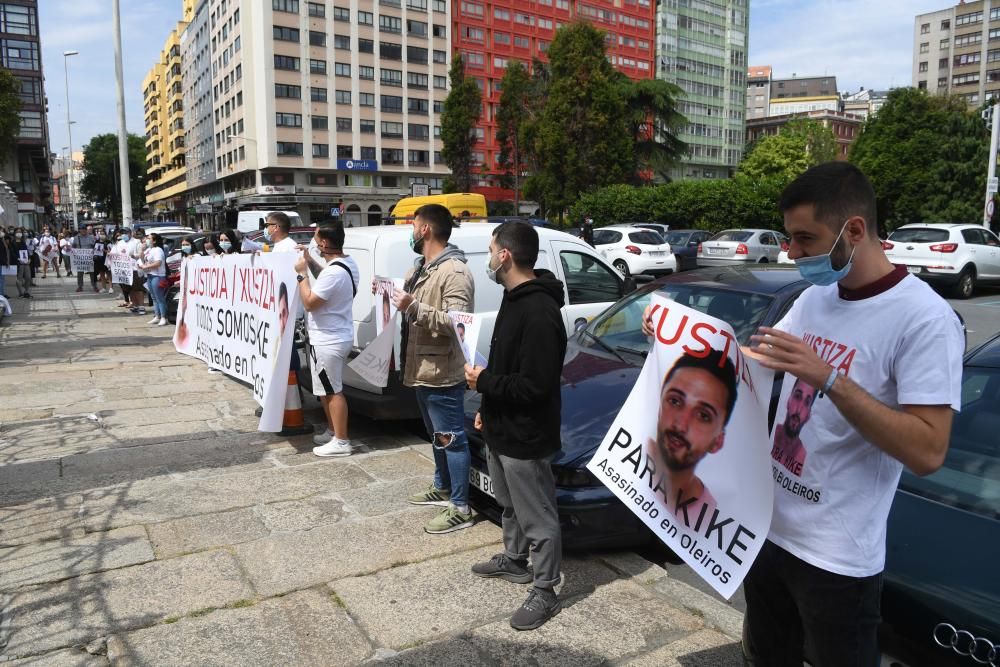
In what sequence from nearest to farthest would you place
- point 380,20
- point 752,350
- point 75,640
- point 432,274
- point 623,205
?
point 752,350
point 75,640
point 432,274
point 623,205
point 380,20

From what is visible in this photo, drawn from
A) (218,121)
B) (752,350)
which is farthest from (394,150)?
(752,350)

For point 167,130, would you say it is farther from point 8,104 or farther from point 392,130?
point 8,104

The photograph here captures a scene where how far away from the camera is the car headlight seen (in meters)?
4.05

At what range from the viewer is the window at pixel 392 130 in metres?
75.2

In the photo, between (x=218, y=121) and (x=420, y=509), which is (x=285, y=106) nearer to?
(x=218, y=121)

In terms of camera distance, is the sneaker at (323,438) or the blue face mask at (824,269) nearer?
the blue face mask at (824,269)

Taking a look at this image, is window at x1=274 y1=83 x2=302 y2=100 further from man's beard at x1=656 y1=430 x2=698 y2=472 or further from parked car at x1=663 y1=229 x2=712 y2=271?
man's beard at x1=656 y1=430 x2=698 y2=472

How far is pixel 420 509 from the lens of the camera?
486cm

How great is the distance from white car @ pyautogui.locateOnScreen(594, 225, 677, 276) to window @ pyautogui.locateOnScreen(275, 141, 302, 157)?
176 ft

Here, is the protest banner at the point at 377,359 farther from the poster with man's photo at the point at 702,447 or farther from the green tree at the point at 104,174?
the green tree at the point at 104,174

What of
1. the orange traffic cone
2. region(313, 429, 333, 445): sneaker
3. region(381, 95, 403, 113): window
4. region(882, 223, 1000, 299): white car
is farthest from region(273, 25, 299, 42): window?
region(313, 429, 333, 445): sneaker

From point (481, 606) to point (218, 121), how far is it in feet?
290

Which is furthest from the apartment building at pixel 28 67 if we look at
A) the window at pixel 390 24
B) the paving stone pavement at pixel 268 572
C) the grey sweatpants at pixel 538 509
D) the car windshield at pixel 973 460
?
the car windshield at pixel 973 460

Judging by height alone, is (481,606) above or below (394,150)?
below
